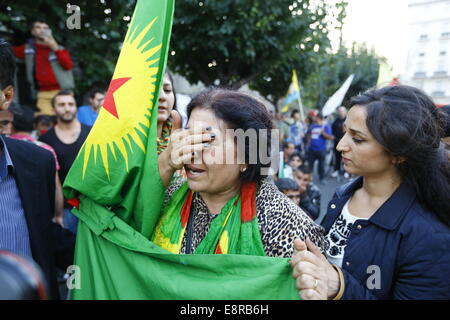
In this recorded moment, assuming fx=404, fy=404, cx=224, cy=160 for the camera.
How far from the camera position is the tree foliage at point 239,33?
29.7 feet

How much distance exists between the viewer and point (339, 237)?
1.71m

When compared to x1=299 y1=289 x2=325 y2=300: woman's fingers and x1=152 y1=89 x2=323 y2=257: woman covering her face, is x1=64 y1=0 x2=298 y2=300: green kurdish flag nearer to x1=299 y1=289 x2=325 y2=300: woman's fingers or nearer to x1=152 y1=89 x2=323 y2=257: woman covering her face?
x1=152 y1=89 x2=323 y2=257: woman covering her face

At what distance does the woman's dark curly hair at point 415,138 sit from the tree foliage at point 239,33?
7.08 m

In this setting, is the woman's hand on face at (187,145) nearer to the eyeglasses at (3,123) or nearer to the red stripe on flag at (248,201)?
the red stripe on flag at (248,201)

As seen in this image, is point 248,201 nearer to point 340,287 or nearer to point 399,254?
point 340,287

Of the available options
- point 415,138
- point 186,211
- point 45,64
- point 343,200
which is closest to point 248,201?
point 186,211

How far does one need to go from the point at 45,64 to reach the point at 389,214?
16.0 feet

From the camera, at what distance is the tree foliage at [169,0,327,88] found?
9.05 metres

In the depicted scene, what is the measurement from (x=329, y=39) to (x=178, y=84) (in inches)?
333

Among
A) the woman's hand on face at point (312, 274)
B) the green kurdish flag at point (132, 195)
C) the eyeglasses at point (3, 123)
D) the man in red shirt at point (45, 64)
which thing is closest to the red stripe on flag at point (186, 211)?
the green kurdish flag at point (132, 195)

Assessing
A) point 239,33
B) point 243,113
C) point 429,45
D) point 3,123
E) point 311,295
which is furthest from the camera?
point 239,33

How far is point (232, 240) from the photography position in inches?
59.3
